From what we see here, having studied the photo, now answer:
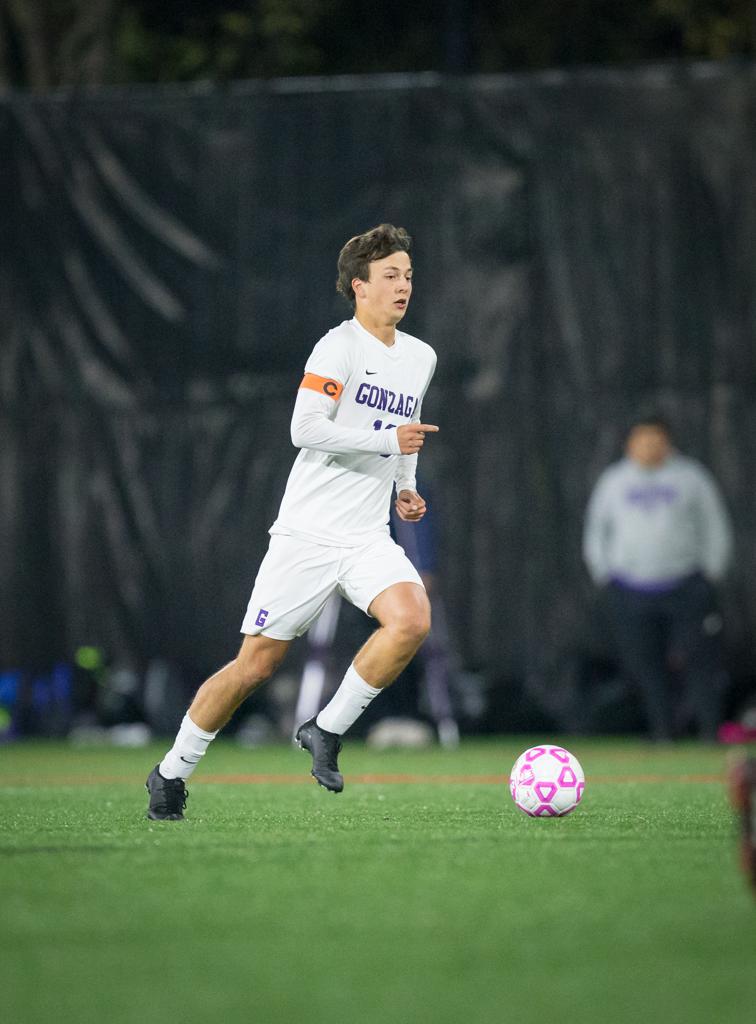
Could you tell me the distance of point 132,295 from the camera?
1444 centimetres

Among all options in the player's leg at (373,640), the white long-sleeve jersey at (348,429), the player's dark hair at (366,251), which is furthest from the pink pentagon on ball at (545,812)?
the player's dark hair at (366,251)

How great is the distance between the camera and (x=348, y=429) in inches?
279

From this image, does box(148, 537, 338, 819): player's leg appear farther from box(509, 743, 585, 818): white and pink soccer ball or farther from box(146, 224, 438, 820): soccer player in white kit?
box(509, 743, 585, 818): white and pink soccer ball

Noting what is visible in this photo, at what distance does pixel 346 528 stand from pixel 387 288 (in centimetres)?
100

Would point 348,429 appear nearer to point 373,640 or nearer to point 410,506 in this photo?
point 410,506

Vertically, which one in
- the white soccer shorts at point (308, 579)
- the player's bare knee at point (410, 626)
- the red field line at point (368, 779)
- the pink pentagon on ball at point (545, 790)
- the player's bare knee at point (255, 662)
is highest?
the white soccer shorts at point (308, 579)

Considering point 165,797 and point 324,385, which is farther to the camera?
point 324,385

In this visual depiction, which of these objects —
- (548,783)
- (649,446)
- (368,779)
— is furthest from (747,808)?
(649,446)

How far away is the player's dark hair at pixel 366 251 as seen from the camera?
7.37 meters

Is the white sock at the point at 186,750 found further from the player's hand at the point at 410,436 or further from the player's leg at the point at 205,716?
the player's hand at the point at 410,436

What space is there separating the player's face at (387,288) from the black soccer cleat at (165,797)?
6.70 ft

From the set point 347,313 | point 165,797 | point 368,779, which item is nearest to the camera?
point 165,797

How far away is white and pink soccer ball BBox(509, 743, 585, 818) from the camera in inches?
275

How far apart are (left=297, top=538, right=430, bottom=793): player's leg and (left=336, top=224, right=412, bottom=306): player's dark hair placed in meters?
1.13
